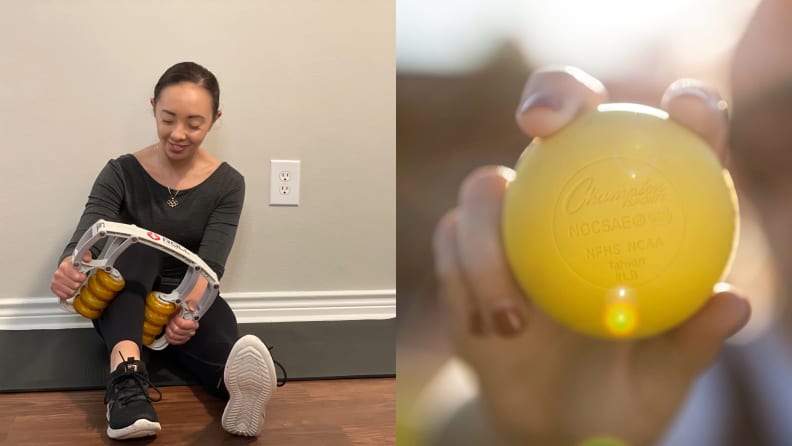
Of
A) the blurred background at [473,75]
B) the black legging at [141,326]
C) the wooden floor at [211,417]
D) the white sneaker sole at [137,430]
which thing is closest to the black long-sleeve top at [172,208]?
the black legging at [141,326]

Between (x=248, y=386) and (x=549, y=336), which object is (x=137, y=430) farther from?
(x=549, y=336)

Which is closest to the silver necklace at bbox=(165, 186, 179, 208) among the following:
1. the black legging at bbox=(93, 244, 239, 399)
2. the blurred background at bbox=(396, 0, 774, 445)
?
the black legging at bbox=(93, 244, 239, 399)

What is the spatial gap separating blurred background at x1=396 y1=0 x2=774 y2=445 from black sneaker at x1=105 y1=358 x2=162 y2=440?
603mm

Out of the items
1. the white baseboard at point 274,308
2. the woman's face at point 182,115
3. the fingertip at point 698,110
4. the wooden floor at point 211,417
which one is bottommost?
the white baseboard at point 274,308

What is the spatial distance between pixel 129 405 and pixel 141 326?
0.66 ft

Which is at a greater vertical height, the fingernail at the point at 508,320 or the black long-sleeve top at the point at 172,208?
the fingernail at the point at 508,320

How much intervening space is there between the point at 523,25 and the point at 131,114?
1361 millimetres

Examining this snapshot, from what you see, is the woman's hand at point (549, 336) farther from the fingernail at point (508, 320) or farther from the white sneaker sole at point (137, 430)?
the white sneaker sole at point (137, 430)

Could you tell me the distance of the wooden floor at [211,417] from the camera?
1104 mm

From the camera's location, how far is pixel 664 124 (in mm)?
603

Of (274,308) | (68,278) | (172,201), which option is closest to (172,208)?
(172,201)

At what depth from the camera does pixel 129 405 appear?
1.10 metres

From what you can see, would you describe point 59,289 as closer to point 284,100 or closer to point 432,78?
point 284,100

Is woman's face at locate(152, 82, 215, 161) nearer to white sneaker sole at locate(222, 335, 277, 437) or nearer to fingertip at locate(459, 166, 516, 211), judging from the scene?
white sneaker sole at locate(222, 335, 277, 437)
